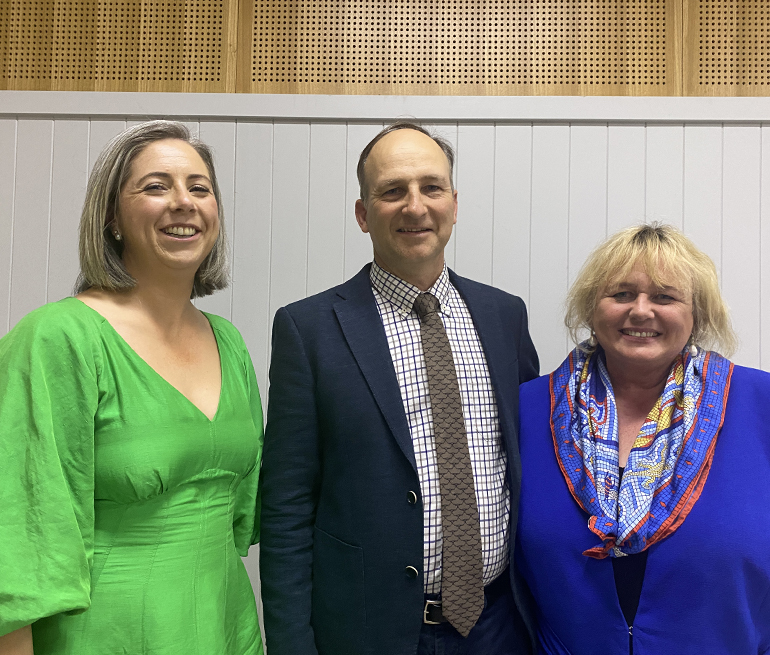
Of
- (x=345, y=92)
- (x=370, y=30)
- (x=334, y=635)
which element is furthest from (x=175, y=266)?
(x=370, y=30)

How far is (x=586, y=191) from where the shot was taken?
7.87 feet

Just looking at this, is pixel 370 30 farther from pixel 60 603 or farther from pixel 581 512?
pixel 60 603

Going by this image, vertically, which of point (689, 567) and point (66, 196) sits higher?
point (66, 196)

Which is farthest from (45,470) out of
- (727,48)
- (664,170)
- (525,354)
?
(727,48)

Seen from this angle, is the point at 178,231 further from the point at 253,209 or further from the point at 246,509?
the point at 253,209

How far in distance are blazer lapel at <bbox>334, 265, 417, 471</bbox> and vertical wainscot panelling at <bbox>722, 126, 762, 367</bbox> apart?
167 centimetres

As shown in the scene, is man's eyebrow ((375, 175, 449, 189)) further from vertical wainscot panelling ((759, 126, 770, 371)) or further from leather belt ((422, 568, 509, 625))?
vertical wainscot panelling ((759, 126, 770, 371))

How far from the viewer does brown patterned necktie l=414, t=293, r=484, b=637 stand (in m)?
1.37

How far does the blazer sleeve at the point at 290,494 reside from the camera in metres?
1.42

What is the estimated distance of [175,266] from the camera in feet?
4.62

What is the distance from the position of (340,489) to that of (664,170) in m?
1.87

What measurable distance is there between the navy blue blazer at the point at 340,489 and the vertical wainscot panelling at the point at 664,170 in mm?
A: 1321

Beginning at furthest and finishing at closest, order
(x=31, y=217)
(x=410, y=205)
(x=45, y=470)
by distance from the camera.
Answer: (x=31, y=217) < (x=410, y=205) < (x=45, y=470)

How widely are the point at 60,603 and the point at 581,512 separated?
3.75ft
